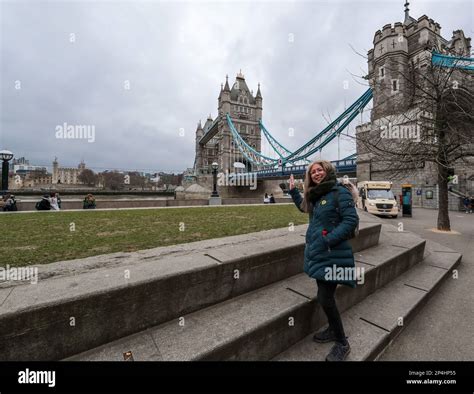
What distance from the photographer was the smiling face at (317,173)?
2266mm

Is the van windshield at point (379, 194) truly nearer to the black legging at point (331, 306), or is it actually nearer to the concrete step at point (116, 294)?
the concrete step at point (116, 294)

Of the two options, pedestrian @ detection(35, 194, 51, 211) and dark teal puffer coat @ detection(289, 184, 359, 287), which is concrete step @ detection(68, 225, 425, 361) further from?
pedestrian @ detection(35, 194, 51, 211)

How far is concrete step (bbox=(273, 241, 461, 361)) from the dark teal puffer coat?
0.75 metres

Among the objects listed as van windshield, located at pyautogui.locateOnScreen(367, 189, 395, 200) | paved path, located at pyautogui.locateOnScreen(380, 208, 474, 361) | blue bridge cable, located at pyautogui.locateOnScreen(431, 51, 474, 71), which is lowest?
paved path, located at pyautogui.locateOnScreen(380, 208, 474, 361)

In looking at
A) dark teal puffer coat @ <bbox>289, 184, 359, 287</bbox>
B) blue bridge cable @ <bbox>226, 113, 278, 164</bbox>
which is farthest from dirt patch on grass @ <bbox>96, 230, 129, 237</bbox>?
blue bridge cable @ <bbox>226, 113, 278, 164</bbox>

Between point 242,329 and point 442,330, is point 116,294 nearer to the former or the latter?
point 242,329

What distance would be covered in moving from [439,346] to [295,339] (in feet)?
5.39

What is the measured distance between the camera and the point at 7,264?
2.55 m

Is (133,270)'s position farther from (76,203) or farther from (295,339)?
(76,203)

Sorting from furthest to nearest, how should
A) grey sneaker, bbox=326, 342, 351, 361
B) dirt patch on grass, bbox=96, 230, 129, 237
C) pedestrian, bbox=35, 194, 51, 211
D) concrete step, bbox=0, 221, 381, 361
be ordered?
pedestrian, bbox=35, 194, 51, 211 → dirt patch on grass, bbox=96, 230, 129, 237 → grey sneaker, bbox=326, 342, 351, 361 → concrete step, bbox=0, 221, 381, 361

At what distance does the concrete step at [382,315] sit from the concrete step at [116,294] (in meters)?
0.87

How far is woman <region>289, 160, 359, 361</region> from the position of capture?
2020 millimetres

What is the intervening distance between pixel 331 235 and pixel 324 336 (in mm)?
1129
